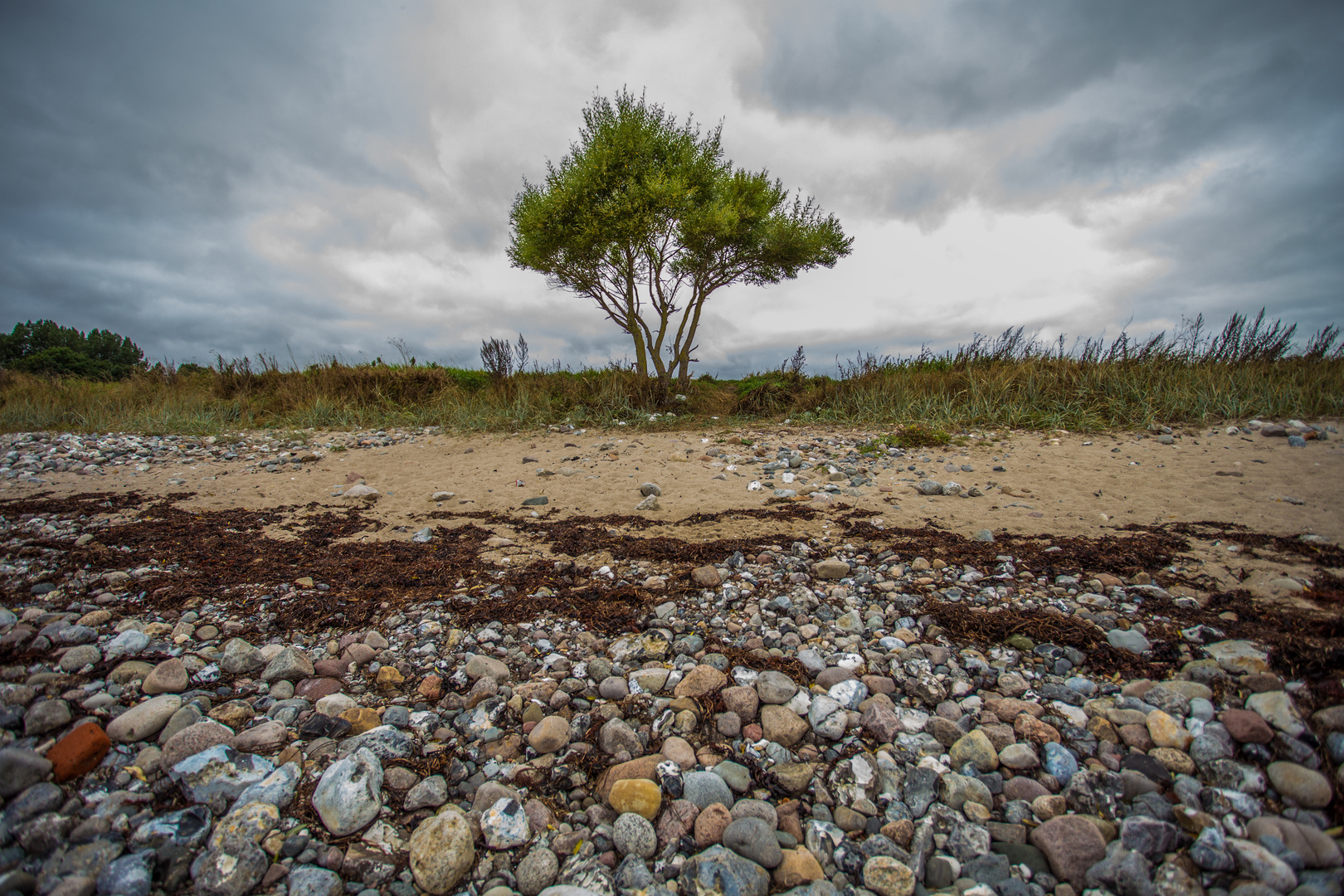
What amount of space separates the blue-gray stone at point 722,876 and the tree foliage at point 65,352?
89.9ft

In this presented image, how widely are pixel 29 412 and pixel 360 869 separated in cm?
1807

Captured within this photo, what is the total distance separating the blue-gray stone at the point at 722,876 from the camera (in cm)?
129

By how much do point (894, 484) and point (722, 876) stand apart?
14.2 feet

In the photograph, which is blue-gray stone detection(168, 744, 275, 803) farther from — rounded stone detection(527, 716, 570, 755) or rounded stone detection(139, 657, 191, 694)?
rounded stone detection(527, 716, 570, 755)

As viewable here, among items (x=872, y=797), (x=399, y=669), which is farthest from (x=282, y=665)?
(x=872, y=797)

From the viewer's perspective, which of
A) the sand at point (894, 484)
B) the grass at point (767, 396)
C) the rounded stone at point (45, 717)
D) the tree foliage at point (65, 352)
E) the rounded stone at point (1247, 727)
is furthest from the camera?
the tree foliage at point (65, 352)

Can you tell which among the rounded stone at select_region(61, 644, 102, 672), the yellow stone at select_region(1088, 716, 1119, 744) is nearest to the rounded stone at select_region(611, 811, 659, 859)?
the yellow stone at select_region(1088, 716, 1119, 744)

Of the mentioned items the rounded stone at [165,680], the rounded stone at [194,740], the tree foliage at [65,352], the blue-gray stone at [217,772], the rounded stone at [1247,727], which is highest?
the tree foliage at [65,352]

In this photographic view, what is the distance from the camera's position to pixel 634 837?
56.2 inches

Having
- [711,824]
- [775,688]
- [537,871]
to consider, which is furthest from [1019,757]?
[537,871]

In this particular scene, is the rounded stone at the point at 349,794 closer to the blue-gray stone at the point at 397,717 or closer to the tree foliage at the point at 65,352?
the blue-gray stone at the point at 397,717

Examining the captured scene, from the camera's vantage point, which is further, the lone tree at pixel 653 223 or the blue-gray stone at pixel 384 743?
the lone tree at pixel 653 223

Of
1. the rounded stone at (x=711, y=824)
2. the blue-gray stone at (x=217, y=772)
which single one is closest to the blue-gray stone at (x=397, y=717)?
the blue-gray stone at (x=217, y=772)

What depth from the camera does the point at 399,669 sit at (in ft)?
7.27
